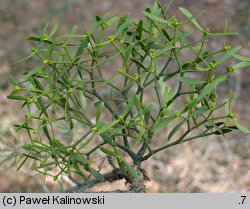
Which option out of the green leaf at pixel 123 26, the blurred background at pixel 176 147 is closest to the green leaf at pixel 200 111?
the green leaf at pixel 123 26

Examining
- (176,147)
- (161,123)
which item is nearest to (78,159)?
(161,123)

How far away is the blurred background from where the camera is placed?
1587 millimetres

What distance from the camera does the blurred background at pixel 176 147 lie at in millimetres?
1587

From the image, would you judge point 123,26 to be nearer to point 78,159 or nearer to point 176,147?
point 78,159

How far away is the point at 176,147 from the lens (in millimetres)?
1724

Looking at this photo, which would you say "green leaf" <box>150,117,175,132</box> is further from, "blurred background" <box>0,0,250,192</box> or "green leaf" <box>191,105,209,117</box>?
"blurred background" <box>0,0,250,192</box>

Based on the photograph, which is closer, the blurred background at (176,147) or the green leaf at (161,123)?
the green leaf at (161,123)

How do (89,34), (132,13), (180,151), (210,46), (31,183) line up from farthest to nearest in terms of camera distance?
(132,13) < (210,46) < (180,151) < (31,183) < (89,34)

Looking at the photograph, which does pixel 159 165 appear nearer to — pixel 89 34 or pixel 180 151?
pixel 180 151

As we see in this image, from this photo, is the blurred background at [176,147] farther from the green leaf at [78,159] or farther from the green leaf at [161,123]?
the green leaf at [161,123]
